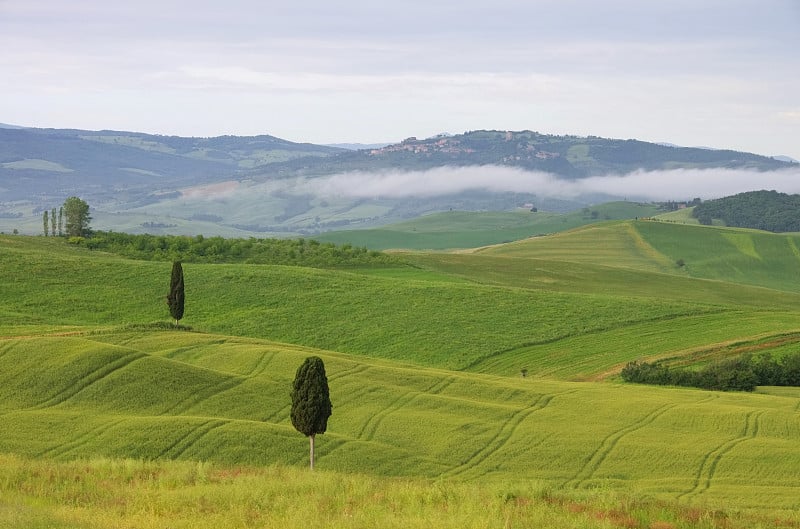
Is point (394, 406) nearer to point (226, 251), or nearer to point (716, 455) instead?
point (716, 455)

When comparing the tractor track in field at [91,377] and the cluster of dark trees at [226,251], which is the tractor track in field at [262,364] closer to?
the tractor track in field at [91,377]

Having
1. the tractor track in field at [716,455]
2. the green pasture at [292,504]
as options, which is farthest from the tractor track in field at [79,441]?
the tractor track in field at [716,455]

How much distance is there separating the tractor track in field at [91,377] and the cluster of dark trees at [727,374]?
3171 centimetres

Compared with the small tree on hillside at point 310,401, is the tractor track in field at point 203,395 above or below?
below

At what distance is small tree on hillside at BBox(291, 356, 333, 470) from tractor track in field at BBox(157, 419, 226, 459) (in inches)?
138

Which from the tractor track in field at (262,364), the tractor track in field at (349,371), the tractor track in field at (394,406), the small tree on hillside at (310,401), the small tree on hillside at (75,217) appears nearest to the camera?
the small tree on hillside at (310,401)

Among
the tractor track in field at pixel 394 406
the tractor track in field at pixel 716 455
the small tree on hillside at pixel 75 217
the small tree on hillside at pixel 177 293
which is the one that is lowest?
the tractor track in field at pixel 716 455

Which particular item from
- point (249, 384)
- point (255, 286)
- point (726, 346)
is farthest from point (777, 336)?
point (249, 384)

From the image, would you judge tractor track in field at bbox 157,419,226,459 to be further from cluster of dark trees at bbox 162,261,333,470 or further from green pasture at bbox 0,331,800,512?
cluster of dark trees at bbox 162,261,333,470

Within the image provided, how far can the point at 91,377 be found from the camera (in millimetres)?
41594

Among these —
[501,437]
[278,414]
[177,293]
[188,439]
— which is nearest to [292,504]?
[188,439]

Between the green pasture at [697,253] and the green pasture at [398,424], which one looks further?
the green pasture at [697,253]

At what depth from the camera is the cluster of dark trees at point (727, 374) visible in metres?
60.5

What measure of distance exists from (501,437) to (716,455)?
310 inches
